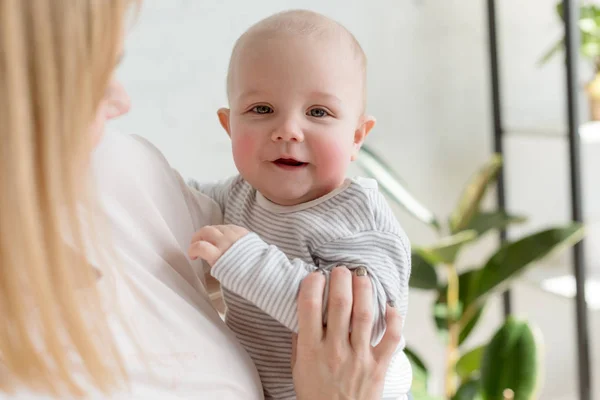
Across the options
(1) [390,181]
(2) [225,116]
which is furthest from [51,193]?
(1) [390,181]

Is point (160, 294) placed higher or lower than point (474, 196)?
higher

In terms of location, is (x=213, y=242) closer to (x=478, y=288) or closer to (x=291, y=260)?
(x=291, y=260)

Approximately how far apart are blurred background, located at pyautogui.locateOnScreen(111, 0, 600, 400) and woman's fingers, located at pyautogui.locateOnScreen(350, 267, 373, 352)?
119 centimetres

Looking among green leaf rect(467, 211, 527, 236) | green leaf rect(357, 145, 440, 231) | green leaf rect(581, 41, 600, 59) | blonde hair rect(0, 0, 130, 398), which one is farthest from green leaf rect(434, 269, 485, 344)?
blonde hair rect(0, 0, 130, 398)

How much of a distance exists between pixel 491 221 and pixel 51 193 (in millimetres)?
1557

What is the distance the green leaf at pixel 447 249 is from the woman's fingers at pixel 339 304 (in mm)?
1123

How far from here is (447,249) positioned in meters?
1.79

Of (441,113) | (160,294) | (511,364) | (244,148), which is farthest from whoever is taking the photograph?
(441,113)

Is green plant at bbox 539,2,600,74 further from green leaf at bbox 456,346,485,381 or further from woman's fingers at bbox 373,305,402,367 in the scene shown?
woman's fingers at bbox 373,305,402,367

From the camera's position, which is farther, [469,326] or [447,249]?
[469,326]

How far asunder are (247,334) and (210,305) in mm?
61

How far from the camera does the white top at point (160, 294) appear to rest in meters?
0.62

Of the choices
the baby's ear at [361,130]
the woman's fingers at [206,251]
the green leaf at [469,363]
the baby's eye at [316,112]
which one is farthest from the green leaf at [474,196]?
the woman's fingers at [206,251]

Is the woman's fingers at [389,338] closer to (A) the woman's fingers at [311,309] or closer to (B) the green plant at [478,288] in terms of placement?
(A) the woman's fingers at [311,309]
